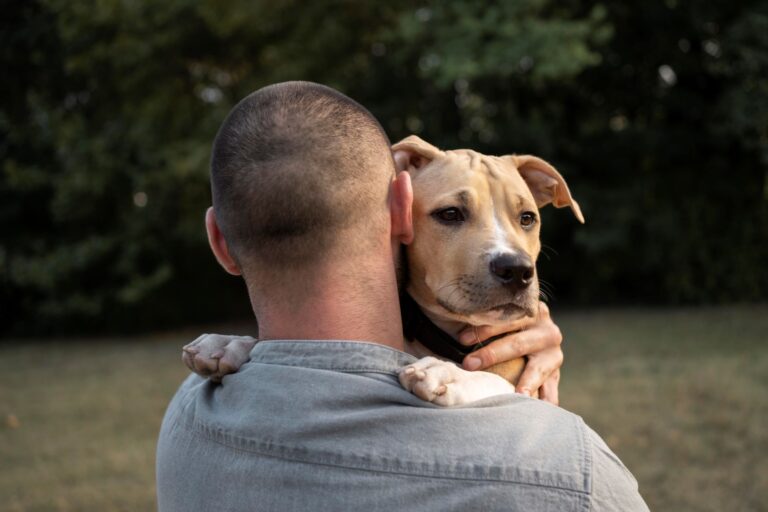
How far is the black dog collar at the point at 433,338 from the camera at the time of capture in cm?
311

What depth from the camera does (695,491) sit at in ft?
21.1

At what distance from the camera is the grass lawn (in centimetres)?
674

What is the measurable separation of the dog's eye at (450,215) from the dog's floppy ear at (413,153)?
32 centimetres

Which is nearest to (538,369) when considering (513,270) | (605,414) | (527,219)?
(513,270)

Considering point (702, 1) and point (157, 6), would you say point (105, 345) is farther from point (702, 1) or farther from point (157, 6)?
point (702, 1)

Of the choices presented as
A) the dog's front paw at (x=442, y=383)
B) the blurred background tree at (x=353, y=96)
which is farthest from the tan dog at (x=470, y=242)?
the blurred background tree at (x=353, y=96)

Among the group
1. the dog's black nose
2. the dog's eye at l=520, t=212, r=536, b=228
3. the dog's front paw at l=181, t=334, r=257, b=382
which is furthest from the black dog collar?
the dog's front paw at l=181, t=334, r=257, b=382

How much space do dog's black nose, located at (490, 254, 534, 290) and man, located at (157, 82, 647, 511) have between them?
1.11 meters

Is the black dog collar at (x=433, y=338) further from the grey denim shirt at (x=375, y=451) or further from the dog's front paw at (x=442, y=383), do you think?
the grey denim shirt at (x=375, y=451)

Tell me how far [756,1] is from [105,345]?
16.6 meters

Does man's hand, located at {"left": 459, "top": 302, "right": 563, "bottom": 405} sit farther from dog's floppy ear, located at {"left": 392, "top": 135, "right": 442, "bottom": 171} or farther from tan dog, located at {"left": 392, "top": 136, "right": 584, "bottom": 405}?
dog's floppy ear, located at {"left": 392, "top": 135, "right": 442, "bottom": 171}

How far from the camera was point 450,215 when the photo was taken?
341cm

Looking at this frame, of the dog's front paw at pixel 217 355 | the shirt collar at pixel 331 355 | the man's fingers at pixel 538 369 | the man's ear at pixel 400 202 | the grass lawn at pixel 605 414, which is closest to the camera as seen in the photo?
the shirt collar at pixel 331 355

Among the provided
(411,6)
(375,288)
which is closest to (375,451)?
(375,288)
